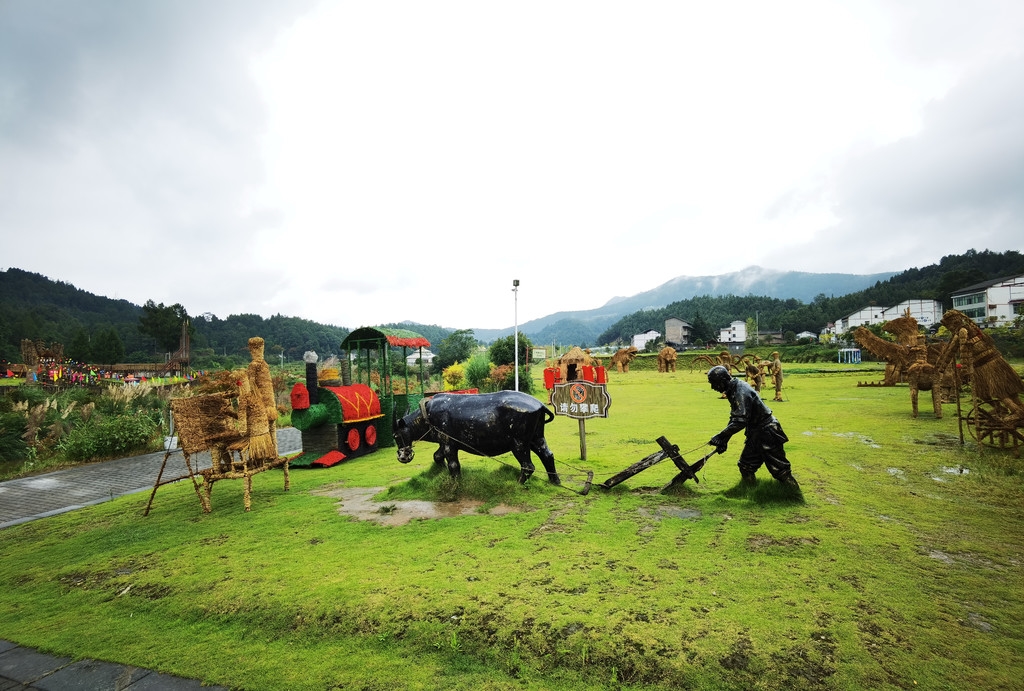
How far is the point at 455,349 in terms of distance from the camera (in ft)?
125

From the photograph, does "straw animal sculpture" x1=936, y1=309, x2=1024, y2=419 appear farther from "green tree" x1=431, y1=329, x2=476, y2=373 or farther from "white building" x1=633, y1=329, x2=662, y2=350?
"white building" x1=633, y1=329, x2=662, y2=350

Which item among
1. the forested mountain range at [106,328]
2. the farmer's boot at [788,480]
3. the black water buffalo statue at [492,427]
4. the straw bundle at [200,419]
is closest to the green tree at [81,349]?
the forested mountain range at [106,328]

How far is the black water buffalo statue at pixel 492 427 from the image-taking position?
721 cm

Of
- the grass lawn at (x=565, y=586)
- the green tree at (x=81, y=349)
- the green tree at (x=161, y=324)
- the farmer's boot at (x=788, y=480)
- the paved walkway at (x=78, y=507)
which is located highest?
the green tree at (x=161, y=324)

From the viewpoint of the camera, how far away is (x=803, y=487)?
22.4 ft

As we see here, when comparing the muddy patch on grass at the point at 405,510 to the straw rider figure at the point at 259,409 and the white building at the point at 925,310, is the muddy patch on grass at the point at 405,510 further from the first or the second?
the white building at the point at 925,310

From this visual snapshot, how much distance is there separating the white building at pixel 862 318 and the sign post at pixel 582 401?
83.5 meters

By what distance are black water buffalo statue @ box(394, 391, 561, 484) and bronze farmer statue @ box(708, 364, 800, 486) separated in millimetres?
2605

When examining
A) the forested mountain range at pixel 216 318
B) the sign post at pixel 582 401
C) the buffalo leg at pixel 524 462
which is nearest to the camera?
the buffalo leg at pixel 524 462

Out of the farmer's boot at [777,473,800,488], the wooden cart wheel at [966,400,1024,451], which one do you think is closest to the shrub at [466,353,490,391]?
the wooden cart wheel at [966,400,1024,451]

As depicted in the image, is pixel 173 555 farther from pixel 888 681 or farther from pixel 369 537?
pixel 888 681

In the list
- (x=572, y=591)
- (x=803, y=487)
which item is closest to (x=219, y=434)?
(x=572, y=591)

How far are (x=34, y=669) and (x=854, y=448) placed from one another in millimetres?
11928

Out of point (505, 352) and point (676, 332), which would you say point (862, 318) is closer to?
point (676, 332)
